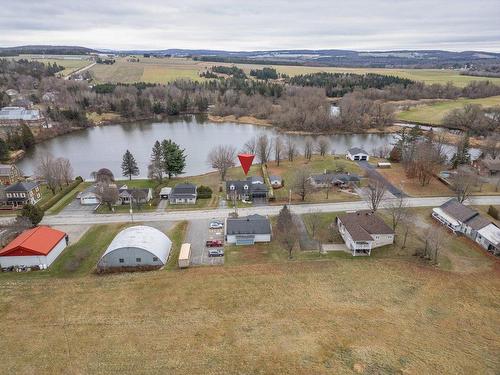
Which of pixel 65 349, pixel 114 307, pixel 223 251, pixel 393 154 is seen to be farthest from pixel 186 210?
pixel 393 154

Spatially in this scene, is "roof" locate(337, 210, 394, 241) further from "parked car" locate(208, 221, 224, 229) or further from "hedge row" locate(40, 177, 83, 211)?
"hedge row" locate(40, 177, 83, 211)

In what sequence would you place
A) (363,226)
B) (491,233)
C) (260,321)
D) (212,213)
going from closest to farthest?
(260,321)
(491,233)
(363,226)
(212,213)

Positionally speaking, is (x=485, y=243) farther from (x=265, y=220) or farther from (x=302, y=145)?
(x=302, y=145)

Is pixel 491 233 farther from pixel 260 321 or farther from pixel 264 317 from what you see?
pixel 260 321

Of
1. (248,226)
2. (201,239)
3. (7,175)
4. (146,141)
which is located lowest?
(146,141)

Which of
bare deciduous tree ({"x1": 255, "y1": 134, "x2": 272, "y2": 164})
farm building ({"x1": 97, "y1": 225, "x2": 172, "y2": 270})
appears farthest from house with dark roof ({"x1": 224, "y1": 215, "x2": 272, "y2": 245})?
bare deciduous tree ({"x1": 255, "y1": 134, "x2": 272, "y2": 164})

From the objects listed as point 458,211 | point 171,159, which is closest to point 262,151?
point 171,159

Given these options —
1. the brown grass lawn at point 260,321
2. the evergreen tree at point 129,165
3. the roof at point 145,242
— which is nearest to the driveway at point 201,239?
the brown grass lawn at point 260,321
